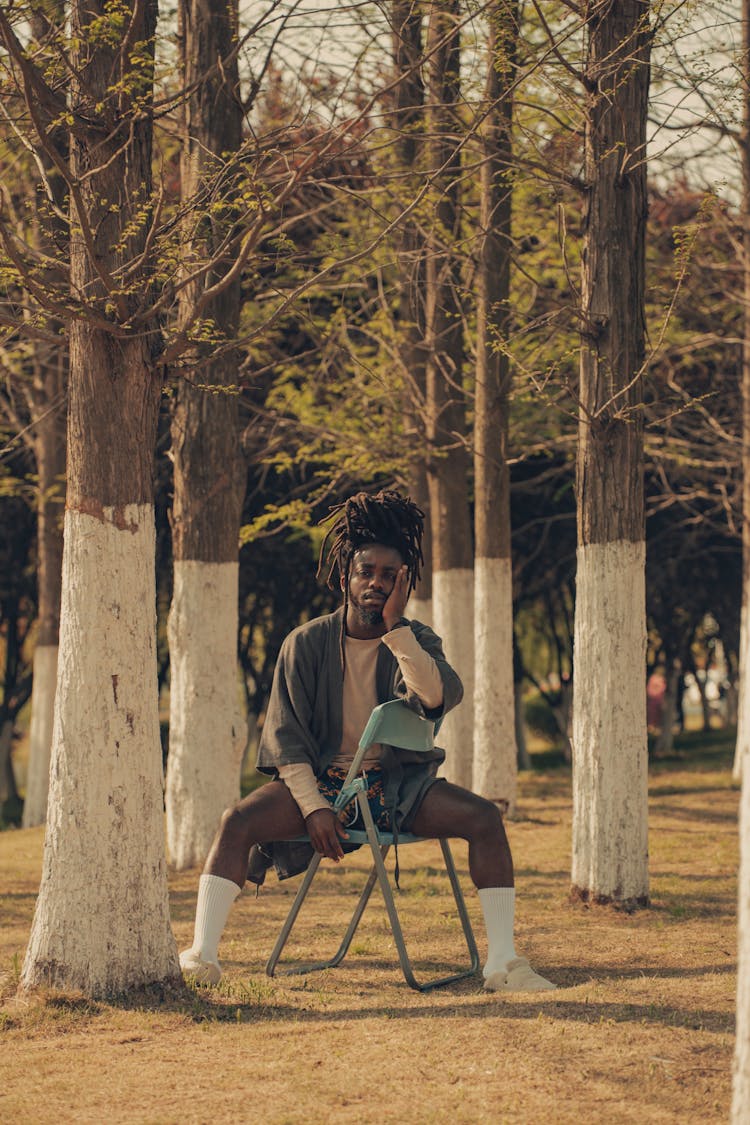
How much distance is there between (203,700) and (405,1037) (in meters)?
5.43

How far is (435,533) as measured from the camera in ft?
47.1

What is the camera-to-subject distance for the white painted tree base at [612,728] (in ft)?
26.8

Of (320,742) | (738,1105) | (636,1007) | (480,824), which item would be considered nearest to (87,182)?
(320,742)

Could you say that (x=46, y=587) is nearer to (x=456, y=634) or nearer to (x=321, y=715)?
(x=456, y=634)

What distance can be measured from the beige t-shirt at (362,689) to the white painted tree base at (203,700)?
403 centimetres

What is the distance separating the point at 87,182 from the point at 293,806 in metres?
2.94

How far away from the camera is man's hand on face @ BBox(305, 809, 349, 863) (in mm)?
6074

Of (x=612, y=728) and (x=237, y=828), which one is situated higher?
(x=612, y=728)

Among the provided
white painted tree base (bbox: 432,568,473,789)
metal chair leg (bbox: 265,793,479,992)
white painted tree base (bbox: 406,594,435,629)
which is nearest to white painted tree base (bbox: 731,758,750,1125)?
metal chair leg (bbox: 265,793,479,992)

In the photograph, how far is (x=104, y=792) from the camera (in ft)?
19.6

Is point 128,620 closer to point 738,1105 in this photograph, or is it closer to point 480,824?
point 480,824

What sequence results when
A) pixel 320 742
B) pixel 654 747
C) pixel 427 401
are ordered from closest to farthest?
1. pixel 320 742
2. pixel 427 401
3. pixel 654 747

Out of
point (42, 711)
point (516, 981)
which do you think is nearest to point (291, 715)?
point (516, 981)

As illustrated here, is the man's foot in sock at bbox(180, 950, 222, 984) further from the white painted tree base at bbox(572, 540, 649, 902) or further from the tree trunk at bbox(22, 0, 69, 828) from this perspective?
the tree trunk at bbox(22, 0, 69, 828)
